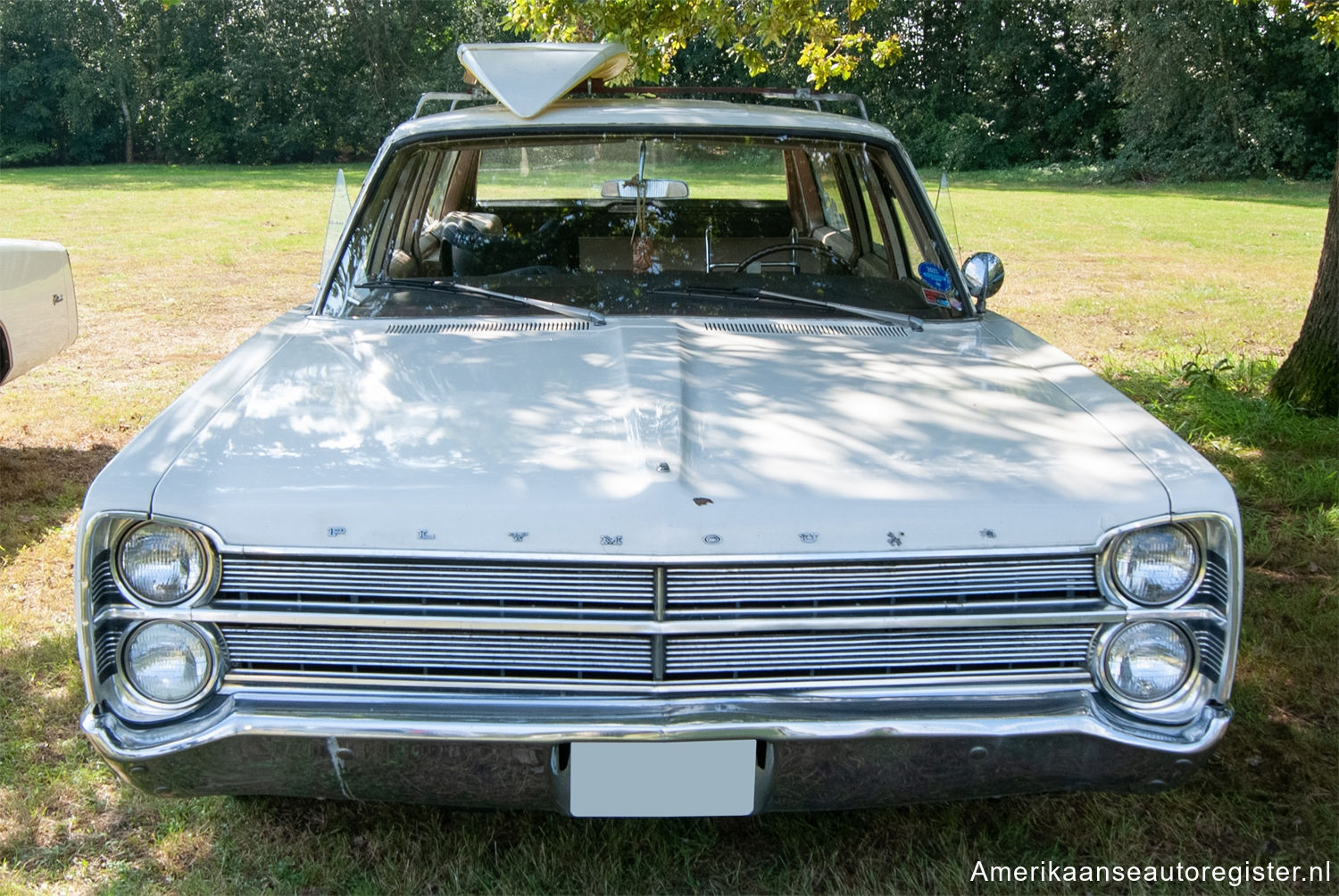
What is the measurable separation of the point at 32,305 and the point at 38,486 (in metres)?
0.87

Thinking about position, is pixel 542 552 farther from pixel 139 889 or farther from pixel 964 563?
pixel 139 889

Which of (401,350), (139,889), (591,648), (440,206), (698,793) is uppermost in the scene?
(440,206)

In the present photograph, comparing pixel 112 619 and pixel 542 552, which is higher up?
pixel 542 552

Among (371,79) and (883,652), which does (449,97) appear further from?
(371,79)

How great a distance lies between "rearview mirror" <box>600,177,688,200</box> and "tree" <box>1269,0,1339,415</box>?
13.7 ft

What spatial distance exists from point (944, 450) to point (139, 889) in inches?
81.2

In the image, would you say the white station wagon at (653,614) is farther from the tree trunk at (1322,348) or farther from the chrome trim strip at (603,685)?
the tree trunk at (1322,348)

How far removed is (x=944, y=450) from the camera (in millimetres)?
2355

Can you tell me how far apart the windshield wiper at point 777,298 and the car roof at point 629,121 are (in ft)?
1.85

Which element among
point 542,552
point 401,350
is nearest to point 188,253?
point 401,350

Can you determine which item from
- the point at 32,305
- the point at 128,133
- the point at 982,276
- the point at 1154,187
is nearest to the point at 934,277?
the point at 982,276

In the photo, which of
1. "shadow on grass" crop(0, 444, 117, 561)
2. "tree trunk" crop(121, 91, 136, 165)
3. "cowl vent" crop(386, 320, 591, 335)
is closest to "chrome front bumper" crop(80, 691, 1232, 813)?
"cowl vent" crop(386, 320, 591, 335)

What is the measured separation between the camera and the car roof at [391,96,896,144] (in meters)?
3.55

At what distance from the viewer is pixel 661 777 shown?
6.86ft
